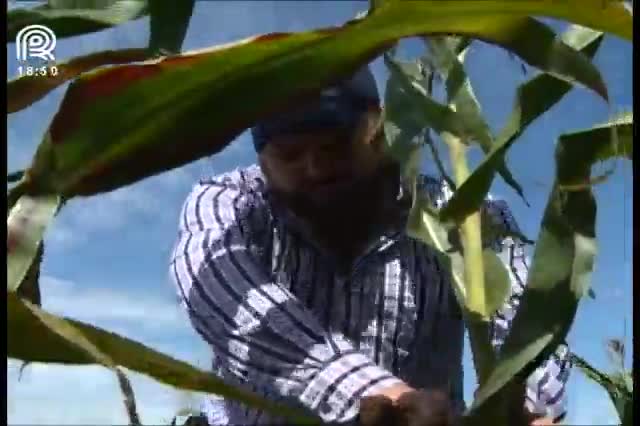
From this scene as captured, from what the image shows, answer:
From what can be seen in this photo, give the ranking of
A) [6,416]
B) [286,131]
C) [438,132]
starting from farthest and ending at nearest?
[286,131] → [438,132] → [6,416]

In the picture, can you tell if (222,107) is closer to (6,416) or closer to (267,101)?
(267,101)

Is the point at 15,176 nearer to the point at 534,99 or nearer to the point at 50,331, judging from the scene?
the point at 50,331

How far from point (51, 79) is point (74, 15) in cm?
6

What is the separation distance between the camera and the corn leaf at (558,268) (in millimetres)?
332

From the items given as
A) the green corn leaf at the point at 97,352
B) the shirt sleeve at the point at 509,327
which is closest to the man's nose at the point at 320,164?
the shirt sleeve at the point at 509,327

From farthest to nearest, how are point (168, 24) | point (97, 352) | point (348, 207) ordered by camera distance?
point (348, 207) → point (168, 24) → point (97, 352)

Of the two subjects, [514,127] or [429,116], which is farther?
[429,116]

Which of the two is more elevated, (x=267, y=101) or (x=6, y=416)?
(x=267, y=101)

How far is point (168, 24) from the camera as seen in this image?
426 millimetres

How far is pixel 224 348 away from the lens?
566mm

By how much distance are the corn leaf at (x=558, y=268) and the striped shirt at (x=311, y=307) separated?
0.11m

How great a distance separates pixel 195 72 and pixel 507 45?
0.39ft

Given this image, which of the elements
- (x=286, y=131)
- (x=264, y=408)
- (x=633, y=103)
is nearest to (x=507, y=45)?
(x=633, y=103)

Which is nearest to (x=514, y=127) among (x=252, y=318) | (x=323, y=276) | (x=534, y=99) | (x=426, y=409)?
(x=534, y=99)
